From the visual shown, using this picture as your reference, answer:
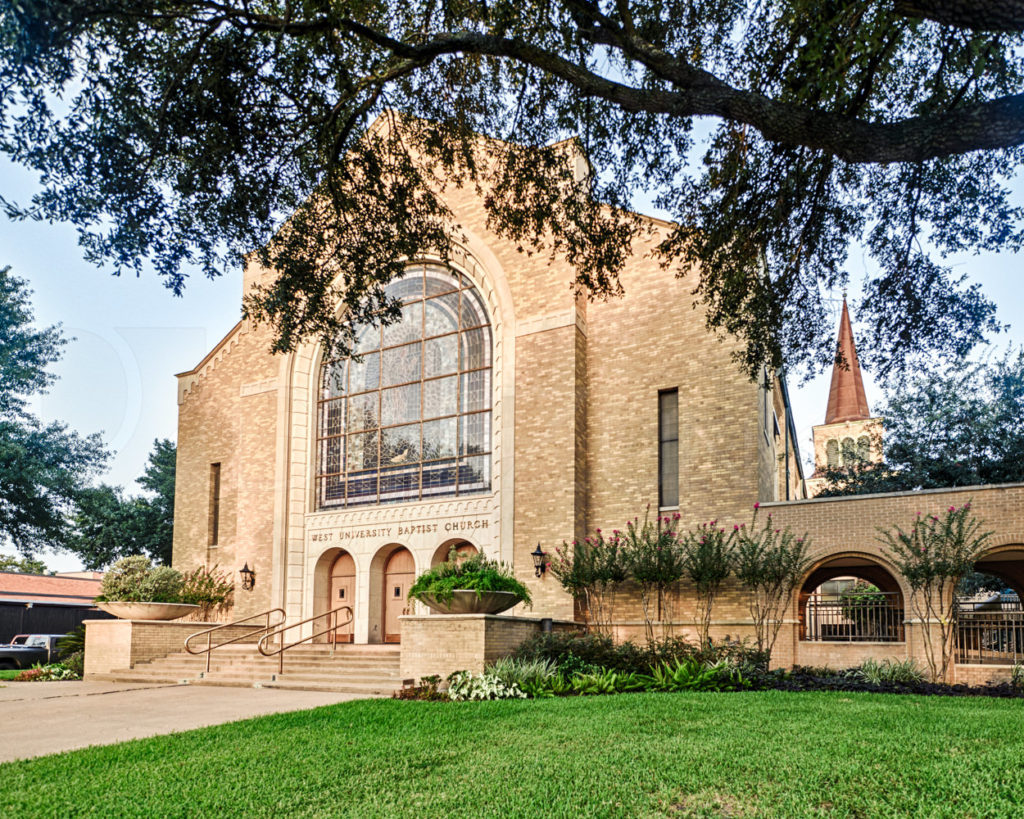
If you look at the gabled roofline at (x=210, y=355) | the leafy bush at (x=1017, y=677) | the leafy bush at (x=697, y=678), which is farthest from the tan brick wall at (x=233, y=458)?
the leafy bush at (x=1017, y=677)

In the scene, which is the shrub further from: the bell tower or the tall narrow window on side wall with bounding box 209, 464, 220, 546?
the bell tower

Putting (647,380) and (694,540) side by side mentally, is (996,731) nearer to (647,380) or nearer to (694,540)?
(694,540)

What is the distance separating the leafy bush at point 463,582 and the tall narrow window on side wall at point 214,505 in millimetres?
11947

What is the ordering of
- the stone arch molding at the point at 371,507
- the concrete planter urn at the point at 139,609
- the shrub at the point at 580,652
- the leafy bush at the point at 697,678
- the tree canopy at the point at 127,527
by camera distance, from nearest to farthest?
the leafy bush at the point at 697,678, the shrub at the point at 580,652, the concrete planter urn at the point at 139,609, the stone arch molding at the point at 371,507, the tree canopy at the point at 127,527

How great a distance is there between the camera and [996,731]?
7961 mm

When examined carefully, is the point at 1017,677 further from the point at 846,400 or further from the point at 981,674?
the point at 846,400

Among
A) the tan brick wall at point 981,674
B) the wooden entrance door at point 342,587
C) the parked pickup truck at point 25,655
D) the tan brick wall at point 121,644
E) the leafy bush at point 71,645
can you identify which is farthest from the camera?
the parked pickup truck at point 25,655

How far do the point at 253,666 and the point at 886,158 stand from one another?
1467cm

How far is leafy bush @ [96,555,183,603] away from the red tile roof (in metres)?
17.2

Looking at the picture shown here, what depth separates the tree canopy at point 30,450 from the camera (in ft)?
87.0

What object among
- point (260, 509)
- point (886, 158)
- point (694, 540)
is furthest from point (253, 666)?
point (886, 158)

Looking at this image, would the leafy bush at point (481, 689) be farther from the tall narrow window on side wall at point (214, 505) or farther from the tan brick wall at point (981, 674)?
the tall narrow window on side wall at point (214, 505)

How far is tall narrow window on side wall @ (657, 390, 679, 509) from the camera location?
18.6 metres

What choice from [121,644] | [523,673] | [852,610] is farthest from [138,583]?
[852,610]
